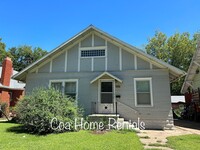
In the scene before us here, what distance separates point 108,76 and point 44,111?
5.07 m

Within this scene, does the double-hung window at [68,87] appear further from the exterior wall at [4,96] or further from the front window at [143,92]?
the exterior wall at [4,96]

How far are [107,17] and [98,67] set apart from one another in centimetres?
472

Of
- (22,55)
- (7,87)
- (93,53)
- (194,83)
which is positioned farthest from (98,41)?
(22,55)

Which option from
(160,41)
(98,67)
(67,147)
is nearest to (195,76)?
(98,67)

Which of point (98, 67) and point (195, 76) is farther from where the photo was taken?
point (195, 76)

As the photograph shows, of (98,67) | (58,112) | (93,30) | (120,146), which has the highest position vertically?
(93,30)

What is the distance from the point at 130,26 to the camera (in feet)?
54.2

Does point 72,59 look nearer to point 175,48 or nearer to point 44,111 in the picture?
point 44,111

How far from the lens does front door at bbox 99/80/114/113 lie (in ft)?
39.1

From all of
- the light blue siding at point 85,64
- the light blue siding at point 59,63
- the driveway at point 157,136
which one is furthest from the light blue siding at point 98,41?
the driveway at point 157,136

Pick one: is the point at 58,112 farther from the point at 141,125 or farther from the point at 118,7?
the point at 118,7

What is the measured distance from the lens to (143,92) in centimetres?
1168

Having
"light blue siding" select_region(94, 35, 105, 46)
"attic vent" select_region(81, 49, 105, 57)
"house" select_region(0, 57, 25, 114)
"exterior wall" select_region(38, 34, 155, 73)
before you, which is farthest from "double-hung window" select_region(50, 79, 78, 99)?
"house" select_region(0, 57, 25, 114)

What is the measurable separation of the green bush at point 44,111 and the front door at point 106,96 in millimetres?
2965
